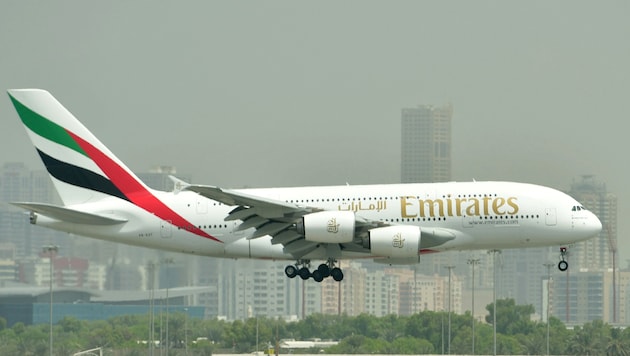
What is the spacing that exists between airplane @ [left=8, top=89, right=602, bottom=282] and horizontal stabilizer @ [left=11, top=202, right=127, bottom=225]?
0.15ft

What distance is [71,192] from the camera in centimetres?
6731

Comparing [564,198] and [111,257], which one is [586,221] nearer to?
[564,198]

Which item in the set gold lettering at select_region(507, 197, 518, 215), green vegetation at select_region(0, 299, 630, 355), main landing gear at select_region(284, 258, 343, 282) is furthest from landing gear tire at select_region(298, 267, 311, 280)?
green vegetation at select_region(0, 299, 630, 355)

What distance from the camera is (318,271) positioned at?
213 ft

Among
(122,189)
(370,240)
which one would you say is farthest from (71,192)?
(370,240)

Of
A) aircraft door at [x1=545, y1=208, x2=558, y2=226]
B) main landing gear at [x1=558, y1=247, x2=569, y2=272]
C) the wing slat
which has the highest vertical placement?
aircraft door at [x1=545, y1=208, x2=558, y2=226]

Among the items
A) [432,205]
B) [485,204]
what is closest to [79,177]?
[432,205]

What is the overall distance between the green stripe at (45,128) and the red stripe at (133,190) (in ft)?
1.26

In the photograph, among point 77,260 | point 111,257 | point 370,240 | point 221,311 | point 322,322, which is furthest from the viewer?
point 221,311

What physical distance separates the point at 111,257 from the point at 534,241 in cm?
6706

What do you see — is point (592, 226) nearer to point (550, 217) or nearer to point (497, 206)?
point (550, 217)

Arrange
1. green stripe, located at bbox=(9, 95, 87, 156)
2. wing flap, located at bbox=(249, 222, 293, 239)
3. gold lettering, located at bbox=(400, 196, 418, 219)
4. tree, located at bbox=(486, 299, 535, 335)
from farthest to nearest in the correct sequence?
tree, located at bbox=(486, 299, 535, 335) < green stripe, located at bbox=(9, 95, 87, 156) < gold lettering, located at bbox=(400, 196, 418, 219) < wing flap, located at bbox=(249, 222, 293, 239)

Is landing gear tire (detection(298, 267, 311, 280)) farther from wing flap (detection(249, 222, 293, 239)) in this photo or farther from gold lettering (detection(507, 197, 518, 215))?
gold lettering (detection(507, 197, 518, 215))

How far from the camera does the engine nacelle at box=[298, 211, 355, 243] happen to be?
61.5 metres
